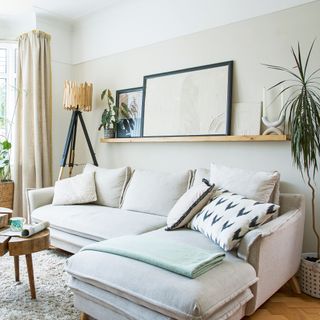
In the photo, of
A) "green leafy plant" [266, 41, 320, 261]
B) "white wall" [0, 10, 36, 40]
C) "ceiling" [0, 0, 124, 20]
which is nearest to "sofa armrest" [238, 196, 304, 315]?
"green leafy plant" [266, 41, 320, 261]

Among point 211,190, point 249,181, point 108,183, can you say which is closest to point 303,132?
point 249,181

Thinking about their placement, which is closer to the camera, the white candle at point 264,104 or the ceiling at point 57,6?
the white candle at point 264,104

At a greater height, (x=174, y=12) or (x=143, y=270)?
(x=174, y=12)

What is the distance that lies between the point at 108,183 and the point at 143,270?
1.74 m

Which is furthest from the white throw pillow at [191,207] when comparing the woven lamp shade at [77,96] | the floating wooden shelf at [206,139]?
the woven lamp shade at [77,96]

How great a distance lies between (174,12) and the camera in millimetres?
3279

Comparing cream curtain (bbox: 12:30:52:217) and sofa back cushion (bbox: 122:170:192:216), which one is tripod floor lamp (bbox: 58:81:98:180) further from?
sofa back cushion (bbox: 122:170:192:216)

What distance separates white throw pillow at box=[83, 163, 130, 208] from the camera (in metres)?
3.17

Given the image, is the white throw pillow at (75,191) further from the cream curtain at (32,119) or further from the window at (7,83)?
the window at (7,83)

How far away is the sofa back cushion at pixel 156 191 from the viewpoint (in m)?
2.79

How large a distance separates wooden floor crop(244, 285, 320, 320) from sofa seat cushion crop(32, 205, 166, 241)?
0.93 m

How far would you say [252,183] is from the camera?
7.43ft

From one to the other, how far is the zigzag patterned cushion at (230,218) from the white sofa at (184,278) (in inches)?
2.1

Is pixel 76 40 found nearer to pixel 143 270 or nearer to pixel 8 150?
pixel 8 150
